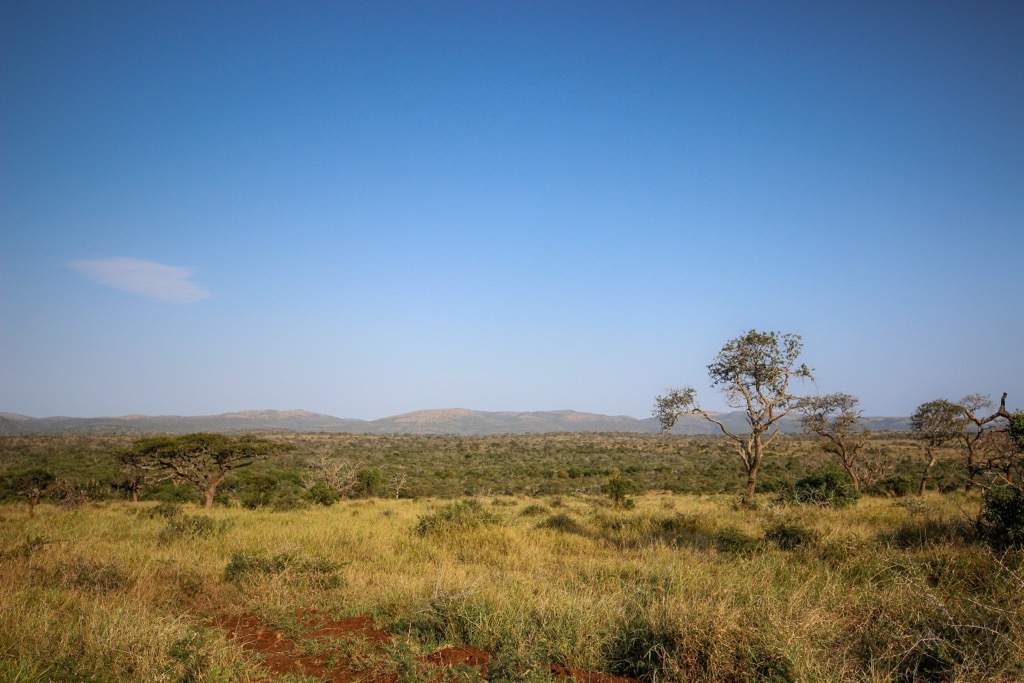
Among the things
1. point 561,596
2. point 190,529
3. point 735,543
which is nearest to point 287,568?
point 561,596

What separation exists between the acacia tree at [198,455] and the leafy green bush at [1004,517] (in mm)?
24749

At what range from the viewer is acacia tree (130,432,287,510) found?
22297 millimetres

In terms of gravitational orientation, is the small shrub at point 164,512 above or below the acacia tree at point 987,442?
below

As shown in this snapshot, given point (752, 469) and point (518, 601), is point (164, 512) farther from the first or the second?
point (752, 469)

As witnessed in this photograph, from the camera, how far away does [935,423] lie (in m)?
28.1

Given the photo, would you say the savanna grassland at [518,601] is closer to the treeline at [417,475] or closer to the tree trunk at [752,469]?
the tree trunk at [752,469]

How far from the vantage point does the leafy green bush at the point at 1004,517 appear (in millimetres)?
8000

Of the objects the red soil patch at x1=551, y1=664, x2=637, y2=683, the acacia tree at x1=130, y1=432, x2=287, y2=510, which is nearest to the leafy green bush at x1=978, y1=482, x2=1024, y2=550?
the red soil patch at x1=551, y1=664, x2=637, y2=683

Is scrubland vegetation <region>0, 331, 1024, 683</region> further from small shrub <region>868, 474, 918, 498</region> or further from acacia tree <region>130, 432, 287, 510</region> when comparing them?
small shrub <region>868, 474, 918, 498</region>

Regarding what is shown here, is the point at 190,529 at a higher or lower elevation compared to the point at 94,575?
lower

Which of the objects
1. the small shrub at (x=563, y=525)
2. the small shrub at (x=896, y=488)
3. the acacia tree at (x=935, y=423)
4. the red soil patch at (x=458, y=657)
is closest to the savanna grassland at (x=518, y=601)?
the red soil patch at (x=458, y=657)

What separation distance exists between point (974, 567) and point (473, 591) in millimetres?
7121

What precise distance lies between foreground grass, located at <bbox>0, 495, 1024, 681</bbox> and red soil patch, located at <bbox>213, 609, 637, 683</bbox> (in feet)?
0.59

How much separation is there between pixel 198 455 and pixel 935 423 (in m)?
39.2
